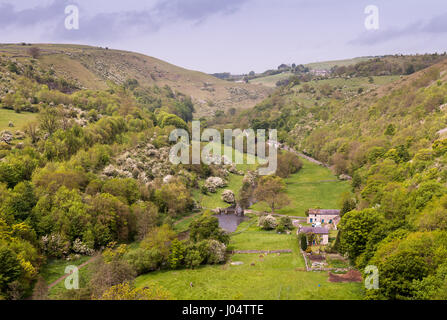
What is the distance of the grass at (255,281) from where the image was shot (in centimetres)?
4381

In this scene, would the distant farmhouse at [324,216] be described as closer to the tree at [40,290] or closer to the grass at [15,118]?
the tree at [40,290]

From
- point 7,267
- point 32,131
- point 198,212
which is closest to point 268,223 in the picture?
point 198,212

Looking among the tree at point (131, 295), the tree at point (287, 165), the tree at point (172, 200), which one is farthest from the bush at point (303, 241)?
the tree at point (287, 165)

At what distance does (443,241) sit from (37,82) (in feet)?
487

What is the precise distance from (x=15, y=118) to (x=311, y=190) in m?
95.6

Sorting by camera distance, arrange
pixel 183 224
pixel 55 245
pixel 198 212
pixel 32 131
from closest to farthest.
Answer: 1. pixel 55 245
2. pixel 183 224
3. pixel 32 131
4. pixel 198 212

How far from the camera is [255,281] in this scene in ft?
162

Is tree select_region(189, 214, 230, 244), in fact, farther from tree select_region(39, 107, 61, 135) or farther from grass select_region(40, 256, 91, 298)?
tree select_region(39, 107, 61, 135)

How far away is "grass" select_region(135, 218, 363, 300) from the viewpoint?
144 feet

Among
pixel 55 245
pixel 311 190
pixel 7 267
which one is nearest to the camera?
pixel 7 267

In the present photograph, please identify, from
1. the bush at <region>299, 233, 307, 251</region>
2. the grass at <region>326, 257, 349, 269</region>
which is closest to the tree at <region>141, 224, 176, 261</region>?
the bush at <region>299, 233, 307, 251</region>

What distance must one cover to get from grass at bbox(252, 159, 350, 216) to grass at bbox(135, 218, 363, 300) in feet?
108

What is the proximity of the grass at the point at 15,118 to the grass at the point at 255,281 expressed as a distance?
64.8 meters

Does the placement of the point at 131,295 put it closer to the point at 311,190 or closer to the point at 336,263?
the point at 336,263
